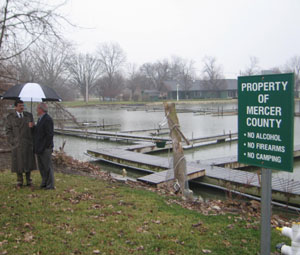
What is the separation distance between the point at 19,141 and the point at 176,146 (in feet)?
11.7

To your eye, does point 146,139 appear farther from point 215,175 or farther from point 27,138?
point 27,138

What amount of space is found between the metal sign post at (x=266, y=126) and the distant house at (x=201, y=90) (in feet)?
260

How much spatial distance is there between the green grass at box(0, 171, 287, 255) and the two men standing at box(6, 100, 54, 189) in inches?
21.6

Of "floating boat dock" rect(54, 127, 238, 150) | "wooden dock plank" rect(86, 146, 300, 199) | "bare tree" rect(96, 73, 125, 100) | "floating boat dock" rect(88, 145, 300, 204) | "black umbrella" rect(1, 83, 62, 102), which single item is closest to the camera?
"black umbrella" rect(1, 83, 62, 102)

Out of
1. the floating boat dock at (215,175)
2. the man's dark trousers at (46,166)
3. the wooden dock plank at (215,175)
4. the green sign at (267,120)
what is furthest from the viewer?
the wooden dock plank at (215,175)

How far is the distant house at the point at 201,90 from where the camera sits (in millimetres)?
81688

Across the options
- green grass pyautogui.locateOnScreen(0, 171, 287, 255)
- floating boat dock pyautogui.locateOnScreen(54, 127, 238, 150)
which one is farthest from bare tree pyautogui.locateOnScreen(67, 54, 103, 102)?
green grass pyautogui.locateOnScreen(0, 171, 287, 255)

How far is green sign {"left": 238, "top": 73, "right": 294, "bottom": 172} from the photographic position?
2.35m

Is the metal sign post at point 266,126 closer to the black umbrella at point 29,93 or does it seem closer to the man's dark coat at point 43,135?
the man's dark coat at point 43,135

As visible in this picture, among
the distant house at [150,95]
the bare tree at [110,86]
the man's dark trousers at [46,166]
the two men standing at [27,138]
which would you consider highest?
the bare tree at [110,86]

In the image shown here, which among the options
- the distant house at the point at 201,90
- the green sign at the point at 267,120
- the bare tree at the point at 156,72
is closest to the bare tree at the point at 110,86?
the bare tree at the point at 156,72

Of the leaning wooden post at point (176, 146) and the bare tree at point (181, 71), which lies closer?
the leaning wooden post at point (176, 146)

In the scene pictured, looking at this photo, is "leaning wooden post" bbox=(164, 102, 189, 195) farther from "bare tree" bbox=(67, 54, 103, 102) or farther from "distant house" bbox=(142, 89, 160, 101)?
"bare tree" bbox=(67, 54, 103, 102)

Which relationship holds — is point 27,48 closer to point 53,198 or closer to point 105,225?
point 53,198
